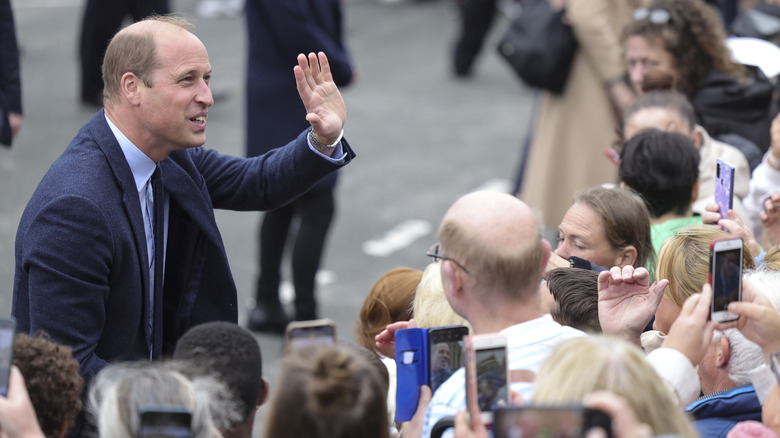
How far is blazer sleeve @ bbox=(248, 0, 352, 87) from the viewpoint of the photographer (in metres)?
5.38

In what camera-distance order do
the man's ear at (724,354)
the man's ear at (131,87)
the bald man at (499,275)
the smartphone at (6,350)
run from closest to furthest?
the smartphone at (6,350)
the bald man at (499,275)
the man's ear at (724,354)
the man's ear at (131,87)

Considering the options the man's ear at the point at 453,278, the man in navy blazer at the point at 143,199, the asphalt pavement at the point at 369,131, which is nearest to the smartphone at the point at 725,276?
the man's ear at the point at 453,278

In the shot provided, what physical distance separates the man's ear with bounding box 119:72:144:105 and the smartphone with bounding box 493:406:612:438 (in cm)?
169

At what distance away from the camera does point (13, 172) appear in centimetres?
753

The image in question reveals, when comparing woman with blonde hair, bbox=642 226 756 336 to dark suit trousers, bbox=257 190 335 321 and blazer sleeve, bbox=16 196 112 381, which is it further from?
dark suit trousers, bbox=257 190 335 321

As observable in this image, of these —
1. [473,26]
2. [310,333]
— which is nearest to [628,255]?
[310,333]

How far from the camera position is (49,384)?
2229mm

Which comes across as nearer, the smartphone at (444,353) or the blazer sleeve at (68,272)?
the smartphone at (444,353)

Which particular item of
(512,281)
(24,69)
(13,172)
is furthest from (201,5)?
(512,281)

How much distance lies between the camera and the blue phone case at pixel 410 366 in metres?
2.40

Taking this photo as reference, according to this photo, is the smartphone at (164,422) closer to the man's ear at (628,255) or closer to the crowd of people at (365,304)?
the crowd of people at (365,304)

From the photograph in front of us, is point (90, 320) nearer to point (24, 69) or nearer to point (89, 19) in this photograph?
point (89, 19)

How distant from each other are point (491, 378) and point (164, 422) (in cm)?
70

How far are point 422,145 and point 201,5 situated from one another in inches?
183
